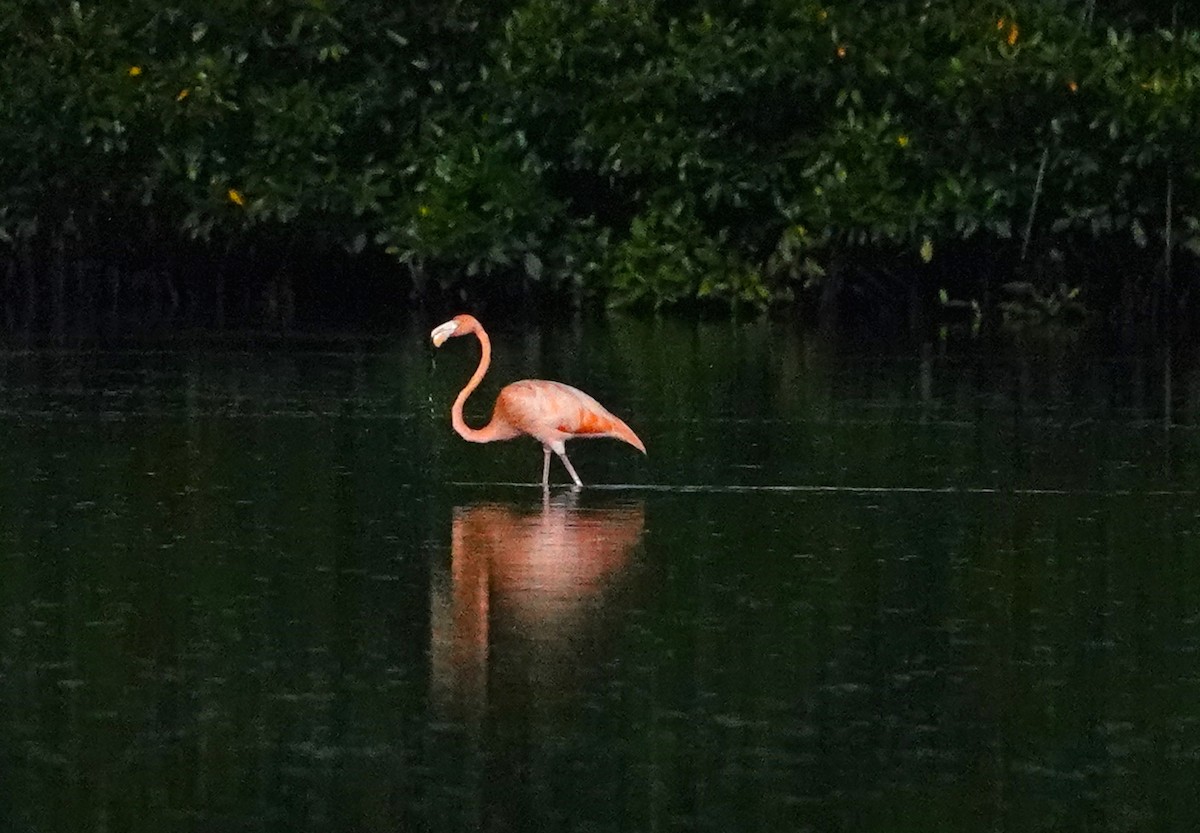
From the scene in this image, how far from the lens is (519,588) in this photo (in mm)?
9586

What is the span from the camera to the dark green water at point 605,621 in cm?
676

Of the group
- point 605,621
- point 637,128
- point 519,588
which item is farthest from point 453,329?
point 637,128

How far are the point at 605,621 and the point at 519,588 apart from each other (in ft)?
2.26

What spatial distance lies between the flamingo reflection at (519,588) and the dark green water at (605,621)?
24 mm

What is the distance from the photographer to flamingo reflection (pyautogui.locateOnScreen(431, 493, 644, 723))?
26.9 ft

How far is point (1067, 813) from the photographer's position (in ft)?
21.5

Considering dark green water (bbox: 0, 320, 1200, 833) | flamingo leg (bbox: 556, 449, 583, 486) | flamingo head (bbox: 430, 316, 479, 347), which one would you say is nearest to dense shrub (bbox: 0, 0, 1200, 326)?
dark green water (bbox: 0, 320, 1200, 833)

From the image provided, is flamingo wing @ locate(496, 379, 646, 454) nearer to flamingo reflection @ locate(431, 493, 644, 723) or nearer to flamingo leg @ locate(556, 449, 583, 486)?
flamingo leg @ locate(556, 449, 583, 486)

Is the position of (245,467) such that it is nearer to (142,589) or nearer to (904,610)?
(142,589)

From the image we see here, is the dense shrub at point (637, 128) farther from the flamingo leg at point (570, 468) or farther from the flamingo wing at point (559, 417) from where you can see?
the flamingo leg at point (570, 468)

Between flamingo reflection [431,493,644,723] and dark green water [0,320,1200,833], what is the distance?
0.9 inches

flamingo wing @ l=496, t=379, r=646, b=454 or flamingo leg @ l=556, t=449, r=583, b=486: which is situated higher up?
flamingo wing @ l=496, t=379, r=646, b=454

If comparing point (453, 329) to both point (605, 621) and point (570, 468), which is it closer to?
point (570, 468)

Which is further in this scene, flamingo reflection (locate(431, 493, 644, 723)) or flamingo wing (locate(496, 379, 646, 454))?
flamingo wing (locate(496, 379, 646, 454))
